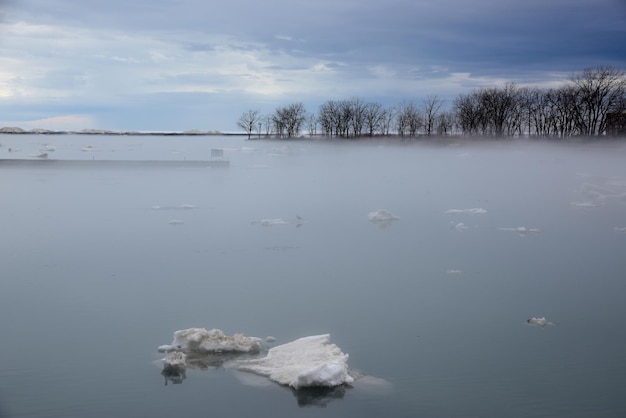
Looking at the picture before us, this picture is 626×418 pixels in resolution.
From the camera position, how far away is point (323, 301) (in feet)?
22.2

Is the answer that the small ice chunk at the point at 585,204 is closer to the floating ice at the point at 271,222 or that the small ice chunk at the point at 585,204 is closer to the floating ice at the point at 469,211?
the floating ice at the point at 469,211

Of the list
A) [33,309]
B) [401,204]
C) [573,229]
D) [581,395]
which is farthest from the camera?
[401,204]

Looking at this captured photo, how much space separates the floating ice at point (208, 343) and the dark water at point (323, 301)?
0.22 m

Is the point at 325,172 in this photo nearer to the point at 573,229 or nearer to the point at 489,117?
the point at 573,229

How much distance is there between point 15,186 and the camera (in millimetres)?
19688

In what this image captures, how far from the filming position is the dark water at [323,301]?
14.5 feet

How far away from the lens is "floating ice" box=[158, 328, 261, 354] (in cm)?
506

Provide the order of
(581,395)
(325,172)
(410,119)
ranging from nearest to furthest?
(581,395) < (325,172) < (410,119)

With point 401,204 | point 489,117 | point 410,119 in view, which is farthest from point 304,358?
point 410,119

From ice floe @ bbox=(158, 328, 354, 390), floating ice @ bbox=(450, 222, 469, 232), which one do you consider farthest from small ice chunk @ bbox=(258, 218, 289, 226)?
ice floe @ bbox=(158, 328, 354, 390)

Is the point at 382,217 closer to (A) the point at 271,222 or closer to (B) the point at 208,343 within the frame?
(A) the point at 271,222

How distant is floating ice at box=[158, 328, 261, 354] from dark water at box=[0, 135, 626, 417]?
0.73 ft

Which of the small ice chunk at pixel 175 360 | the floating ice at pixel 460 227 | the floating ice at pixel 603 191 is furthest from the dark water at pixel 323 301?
the floating ice at pixel 603 191

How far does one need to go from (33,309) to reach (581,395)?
5.23m
